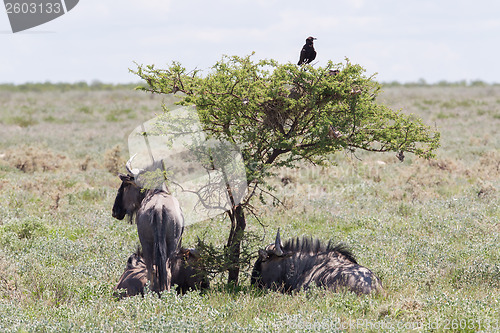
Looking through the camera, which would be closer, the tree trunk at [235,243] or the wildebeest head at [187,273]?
the wildebeest head at [187,273]

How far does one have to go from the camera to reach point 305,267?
7246 mm

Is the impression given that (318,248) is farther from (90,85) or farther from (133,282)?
(90,85)

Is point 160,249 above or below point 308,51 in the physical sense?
below

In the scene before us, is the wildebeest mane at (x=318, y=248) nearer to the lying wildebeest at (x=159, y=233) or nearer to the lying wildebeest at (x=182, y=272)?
the lying wildebeest at (x=182, y=272)

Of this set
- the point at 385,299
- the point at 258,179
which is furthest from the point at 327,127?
the point at 385,299

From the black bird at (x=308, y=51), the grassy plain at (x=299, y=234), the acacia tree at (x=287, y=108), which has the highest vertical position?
the black bird at (x=308, y=51)

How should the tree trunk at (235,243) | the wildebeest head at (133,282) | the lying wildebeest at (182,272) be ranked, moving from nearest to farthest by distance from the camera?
the wildebeest head at (133,282)
the lying wildebeest at (182,272)
the tree trunk at (235,243)

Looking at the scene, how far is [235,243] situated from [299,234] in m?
3.30

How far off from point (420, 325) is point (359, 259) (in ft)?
9.38

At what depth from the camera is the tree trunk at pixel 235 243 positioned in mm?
7398

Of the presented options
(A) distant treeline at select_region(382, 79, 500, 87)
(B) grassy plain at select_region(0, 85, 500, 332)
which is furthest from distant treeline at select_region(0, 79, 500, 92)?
(B) grassy plain at select_region(0, 85, 500, 332)

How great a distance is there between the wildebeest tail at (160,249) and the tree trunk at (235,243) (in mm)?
1289

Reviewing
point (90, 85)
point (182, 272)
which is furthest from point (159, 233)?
point (90, 85)

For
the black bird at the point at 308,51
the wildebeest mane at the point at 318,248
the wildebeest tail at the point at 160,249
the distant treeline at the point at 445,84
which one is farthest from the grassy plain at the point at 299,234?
the distant treeline at the point at 445,84
